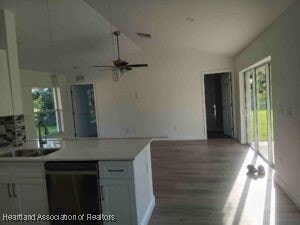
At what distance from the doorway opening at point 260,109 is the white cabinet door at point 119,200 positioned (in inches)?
125

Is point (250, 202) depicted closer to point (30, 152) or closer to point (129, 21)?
point (30, 152)

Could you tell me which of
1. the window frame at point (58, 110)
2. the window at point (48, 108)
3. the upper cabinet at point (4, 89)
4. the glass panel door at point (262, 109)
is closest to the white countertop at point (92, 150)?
the upper cabinet at point (4, 89)

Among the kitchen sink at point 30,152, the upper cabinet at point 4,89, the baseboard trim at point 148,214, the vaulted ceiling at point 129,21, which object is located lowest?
the baseboard trim at point 148,214

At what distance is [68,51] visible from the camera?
6078 mm

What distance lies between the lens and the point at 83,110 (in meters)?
9.74

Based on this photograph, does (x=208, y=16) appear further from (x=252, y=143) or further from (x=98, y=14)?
(x=252, y=143)

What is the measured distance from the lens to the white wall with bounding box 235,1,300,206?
288 centimetres

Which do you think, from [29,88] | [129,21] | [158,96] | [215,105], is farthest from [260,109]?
[29,88]

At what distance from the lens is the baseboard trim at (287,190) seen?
121 inches

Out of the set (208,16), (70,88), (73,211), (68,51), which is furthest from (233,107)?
(73,211)

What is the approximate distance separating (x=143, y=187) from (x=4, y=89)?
2.25 meters

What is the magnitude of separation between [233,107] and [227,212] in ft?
15.7

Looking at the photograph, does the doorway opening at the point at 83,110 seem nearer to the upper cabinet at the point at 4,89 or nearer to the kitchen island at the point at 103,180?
the upper cabinet at the point at 4,89

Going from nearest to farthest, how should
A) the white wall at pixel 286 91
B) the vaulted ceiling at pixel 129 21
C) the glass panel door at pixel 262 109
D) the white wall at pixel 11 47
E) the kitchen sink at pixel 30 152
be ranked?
the white wall at pixel 286 91
the kitchen sink at pixel 30 152
the vaulted ceiling at pixel 129 21
the white wall at pixel 11 47
the glass panel door at pixel 262 109
